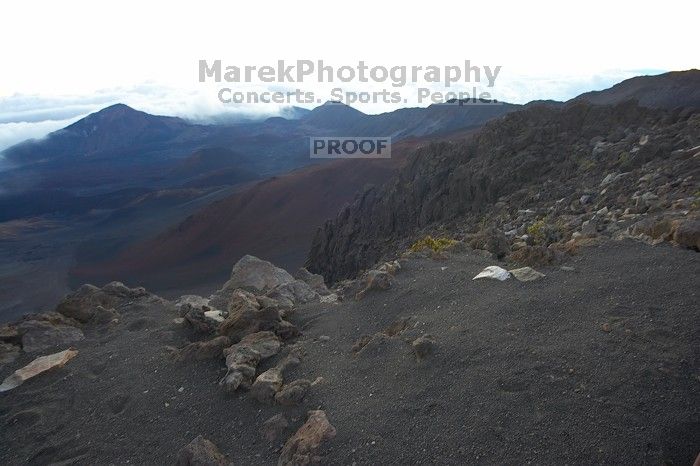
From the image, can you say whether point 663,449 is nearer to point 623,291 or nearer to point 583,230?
point 623,291

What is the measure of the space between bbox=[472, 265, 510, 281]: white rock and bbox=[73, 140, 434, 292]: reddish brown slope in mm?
22948

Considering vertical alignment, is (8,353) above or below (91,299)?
below

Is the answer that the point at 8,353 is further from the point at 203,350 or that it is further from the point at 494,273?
the point at 494,273

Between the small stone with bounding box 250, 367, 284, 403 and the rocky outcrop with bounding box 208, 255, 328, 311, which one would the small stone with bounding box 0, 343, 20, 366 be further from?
A: the small stone with bounding box 250, 367, 284, 403

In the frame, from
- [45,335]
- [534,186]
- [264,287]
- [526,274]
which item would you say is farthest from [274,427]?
[534,186]

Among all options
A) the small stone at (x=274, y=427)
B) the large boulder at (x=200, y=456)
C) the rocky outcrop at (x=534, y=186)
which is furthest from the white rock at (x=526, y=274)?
the large boulder at (x=200, y=456)

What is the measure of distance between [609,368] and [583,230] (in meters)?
4.07

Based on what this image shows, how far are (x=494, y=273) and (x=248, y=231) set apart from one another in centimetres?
3444

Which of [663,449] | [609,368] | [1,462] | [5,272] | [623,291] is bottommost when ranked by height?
[5,272]

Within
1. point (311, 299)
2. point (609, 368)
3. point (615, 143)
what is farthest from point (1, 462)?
point (615, 143)

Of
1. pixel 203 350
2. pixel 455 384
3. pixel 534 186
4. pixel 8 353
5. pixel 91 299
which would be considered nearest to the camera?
pixel 455 384

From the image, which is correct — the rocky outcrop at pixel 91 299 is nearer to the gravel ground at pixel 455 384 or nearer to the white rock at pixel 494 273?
the gravel ground at pixel 455 384

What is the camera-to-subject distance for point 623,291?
5398mm

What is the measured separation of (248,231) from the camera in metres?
39.6
